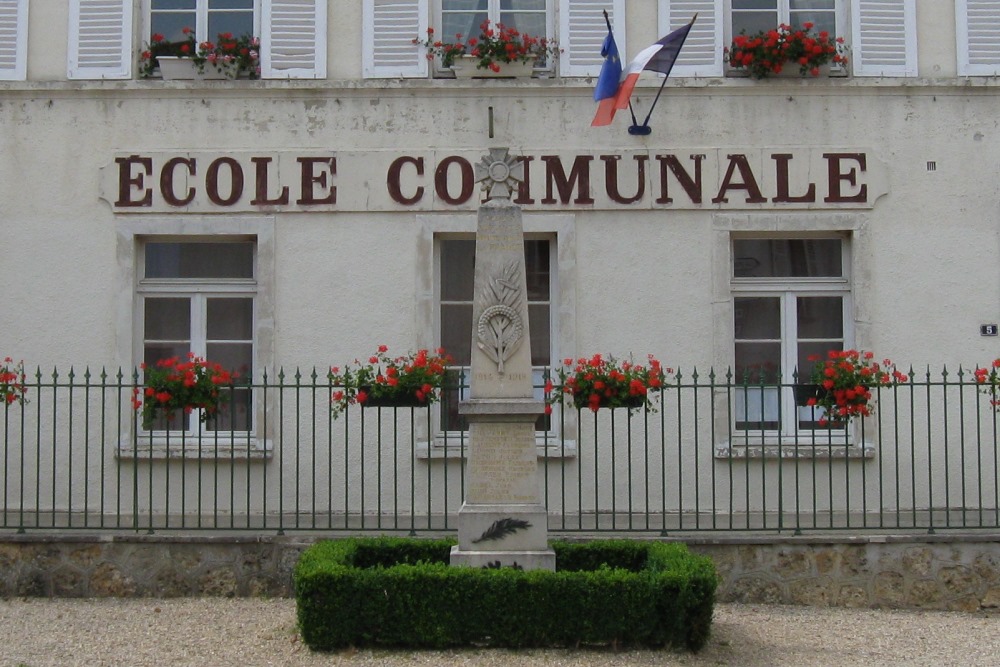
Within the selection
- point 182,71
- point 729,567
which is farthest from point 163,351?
point 729,567

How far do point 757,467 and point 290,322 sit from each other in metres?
3.79

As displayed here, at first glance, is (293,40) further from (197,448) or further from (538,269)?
(197,448)

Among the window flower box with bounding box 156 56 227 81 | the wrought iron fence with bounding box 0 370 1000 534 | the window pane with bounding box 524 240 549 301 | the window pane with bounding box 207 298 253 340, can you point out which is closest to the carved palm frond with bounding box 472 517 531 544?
the wrought iron fence with bounding box 0 370 1000 534

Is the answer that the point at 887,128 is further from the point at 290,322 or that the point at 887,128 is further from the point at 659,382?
the point at 290,322

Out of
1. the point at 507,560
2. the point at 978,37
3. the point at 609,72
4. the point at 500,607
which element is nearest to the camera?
the point at 500,607

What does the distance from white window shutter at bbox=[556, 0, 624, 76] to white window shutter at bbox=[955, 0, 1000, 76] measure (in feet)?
8.54

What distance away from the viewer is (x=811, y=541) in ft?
31.3

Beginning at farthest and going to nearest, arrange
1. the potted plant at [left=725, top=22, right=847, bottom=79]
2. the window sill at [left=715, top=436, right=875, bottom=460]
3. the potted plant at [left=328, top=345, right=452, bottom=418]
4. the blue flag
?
the potted plant at [left=725, top=22, right=847, bottom=79]
the window sill at [left=715, top=436, right=875, bottom=460]
the blue flag
the potted plant at [left=328, top=345, right=452, bottom=418]

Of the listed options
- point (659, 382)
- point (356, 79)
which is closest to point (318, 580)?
point (659, 382)

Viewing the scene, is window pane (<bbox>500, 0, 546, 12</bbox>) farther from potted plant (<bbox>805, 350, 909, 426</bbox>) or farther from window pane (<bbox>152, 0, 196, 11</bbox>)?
potted plant (<bbox>805, 350, 909, 426</bbox>)

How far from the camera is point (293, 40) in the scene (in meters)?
11.5

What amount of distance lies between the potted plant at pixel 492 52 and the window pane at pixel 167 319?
2.82 m

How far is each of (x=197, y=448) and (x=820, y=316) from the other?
4.96 meters

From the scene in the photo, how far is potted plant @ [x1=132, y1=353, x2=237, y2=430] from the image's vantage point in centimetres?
988
